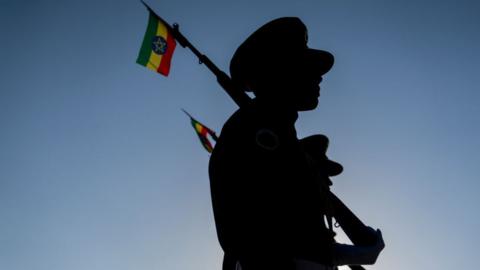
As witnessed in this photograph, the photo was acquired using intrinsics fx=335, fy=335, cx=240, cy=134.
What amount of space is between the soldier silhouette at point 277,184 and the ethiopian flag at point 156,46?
15.3 feet

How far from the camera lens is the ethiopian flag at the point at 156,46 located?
20.6 ft

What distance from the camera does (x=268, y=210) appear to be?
1464 millimetres

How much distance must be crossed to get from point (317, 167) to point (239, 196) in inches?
28.3

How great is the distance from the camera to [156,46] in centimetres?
640

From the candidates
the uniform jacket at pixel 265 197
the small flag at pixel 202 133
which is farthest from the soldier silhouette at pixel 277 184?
the small flag at pixel 202 133

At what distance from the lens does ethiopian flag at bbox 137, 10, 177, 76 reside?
6.28 m

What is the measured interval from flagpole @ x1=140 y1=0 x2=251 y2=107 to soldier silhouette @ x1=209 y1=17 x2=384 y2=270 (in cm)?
60

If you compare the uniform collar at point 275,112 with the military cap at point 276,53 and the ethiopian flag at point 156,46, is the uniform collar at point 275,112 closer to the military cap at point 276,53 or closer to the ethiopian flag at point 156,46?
the military cap at point 276,53

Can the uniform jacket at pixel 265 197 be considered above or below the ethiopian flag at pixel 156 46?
below

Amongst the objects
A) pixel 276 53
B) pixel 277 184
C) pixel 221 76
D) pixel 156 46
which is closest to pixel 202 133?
pixel 156 46

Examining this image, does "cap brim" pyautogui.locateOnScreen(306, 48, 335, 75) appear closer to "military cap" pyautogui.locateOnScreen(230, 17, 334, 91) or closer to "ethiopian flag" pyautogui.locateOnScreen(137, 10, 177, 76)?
"military cap" pyautogui.locateOnScreen(230, 17, 334, 91)

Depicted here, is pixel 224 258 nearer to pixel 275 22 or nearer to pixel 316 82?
pixel 316 82

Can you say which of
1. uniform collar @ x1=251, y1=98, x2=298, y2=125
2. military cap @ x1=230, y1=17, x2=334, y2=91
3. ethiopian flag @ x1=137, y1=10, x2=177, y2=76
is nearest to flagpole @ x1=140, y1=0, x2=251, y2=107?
military cap @ x1=230, y1=17, x2=334, y2=91

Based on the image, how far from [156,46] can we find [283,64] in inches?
190
